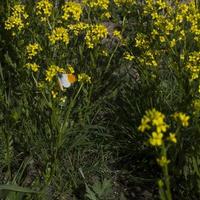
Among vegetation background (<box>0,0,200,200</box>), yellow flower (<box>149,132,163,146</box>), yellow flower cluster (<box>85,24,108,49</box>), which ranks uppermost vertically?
yellow flower cluster (<box>85,24,108,49</box>)

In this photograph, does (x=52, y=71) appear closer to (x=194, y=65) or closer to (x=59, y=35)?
(x=59, y=35)

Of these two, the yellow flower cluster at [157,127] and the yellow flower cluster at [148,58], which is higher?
the yellow flower cluster at [157,127]

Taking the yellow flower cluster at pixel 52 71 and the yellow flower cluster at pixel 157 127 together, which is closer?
the yellow flower cluster at pixel 157 127

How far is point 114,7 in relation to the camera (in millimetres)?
4785

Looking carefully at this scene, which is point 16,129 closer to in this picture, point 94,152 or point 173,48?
point 94,152

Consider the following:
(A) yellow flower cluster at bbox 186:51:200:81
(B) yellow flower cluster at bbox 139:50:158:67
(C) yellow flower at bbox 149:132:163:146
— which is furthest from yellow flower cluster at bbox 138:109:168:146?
(B) yellow flower cluster at bbox 139:50:158:67

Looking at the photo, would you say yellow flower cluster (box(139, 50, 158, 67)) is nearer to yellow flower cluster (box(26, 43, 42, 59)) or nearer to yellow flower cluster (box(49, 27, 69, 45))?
yellow flower cluster (box(49, 27, 69, 45))

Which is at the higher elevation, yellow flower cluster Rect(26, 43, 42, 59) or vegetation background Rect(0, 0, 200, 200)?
yellow flower cluster Rect(26, 43, 42, 59)

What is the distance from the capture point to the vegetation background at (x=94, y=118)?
2627 millimetres

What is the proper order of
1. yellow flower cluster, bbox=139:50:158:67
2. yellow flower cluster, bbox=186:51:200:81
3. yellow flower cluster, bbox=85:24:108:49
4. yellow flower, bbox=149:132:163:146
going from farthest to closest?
1. yellow flower cluster, bbox=85:24:108:49
2. yellow flower cluster, bbox=139:50:158:67
3. yellow flower cluster, bbox=186:51:200:81
4. yellow flower, bbox=149:132:163:146

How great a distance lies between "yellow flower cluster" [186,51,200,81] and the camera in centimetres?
256

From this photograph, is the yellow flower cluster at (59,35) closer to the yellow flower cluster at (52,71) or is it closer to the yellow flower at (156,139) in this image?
the yellow flower cluster at (52,71)

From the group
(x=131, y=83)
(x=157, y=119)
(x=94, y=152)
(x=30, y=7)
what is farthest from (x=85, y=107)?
(x=157, y=119)

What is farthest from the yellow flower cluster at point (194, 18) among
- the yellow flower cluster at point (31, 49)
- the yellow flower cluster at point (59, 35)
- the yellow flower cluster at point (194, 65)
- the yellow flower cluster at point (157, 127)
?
the yellow flower cluster at point (157, 127)
